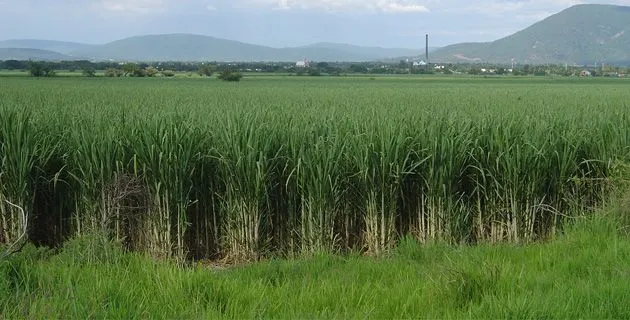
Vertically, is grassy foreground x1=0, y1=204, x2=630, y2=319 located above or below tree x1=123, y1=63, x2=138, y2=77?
below

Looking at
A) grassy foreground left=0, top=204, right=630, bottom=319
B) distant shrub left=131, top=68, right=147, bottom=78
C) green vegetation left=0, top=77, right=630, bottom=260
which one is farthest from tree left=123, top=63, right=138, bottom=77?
grassy foreground left=0, top=204, right=630, bottom=319

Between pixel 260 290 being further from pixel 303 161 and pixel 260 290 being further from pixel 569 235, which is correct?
pixel 569 235

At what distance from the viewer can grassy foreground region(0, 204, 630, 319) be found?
4359 mm

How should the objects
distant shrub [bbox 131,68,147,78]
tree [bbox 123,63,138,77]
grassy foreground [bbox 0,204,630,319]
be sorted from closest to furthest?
1. grassy foreground [bbox 0,204,630,319]
2. distant shrub [bbox 131,68,147,78]
3. tree [bbox 123,63,138,77]

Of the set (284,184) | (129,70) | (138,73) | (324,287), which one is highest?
(129,70)

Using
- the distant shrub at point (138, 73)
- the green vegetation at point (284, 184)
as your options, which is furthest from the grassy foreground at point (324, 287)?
the distant shrub at point (138, 73)

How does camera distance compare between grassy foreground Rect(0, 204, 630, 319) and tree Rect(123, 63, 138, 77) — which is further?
tree Rect(123, 63, 138, 77)

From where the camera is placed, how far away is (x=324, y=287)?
16.6ft

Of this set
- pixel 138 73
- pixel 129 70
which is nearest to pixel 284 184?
pixel 138 73

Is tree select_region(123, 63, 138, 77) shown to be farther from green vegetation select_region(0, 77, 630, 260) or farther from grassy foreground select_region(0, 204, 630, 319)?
grassy foreground select_region(0, 204, 630, 319)

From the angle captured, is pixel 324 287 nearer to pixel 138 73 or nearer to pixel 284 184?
pixel 284 184

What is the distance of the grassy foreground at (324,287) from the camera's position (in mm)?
4359

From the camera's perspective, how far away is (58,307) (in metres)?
4.21

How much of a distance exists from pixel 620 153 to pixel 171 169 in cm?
528
